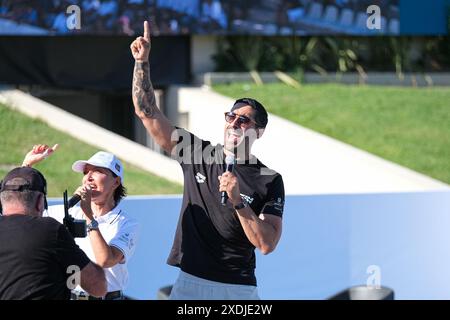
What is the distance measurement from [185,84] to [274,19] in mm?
2076

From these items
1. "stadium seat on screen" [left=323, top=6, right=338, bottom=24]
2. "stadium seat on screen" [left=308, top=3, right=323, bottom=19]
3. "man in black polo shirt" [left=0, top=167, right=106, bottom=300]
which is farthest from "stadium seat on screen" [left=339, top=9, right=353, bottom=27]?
"man in black polo shirt" [left=0, top=167, right=106, bottom=300]

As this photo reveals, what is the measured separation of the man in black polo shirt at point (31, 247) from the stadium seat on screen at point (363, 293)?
408 cm

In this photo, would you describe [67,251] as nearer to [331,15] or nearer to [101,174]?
[101,174]

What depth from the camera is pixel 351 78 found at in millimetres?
17891

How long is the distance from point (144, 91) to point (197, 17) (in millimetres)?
12039

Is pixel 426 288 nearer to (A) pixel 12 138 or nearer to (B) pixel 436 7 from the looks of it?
(A) pixel 12 138

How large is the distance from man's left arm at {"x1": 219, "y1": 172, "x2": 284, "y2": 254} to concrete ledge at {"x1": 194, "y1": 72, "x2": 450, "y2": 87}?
1206 cm

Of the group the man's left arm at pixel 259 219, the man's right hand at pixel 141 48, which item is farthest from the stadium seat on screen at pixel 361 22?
the man's left arm at pixel 259 219

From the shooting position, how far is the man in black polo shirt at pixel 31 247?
3.93 metres

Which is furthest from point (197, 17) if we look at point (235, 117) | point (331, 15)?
point (235, 117)

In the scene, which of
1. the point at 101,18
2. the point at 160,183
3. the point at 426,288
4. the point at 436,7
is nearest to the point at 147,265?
the point at 426,288

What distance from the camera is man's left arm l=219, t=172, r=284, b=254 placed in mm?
4418
